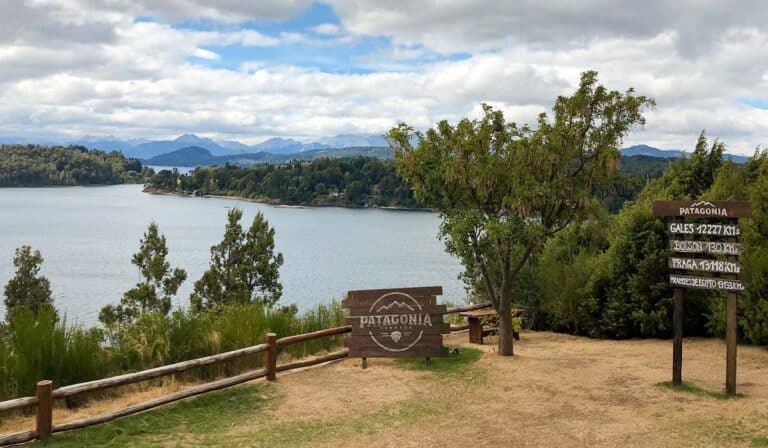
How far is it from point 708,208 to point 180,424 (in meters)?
7.57

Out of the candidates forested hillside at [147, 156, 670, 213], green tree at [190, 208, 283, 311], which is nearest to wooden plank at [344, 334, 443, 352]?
green tree at [190, 208, 283, 311]

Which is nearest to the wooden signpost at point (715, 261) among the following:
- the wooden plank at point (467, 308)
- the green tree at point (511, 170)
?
the green tree at point (511, 170)

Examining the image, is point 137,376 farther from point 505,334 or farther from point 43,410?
point 505,334

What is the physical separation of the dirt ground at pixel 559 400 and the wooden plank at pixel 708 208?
247 centimetres

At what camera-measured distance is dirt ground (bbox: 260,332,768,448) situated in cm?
754

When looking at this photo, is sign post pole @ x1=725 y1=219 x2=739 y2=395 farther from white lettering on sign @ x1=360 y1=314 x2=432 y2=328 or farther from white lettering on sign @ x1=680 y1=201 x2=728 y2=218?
white lettering on sign @ x1=360 y1=314 x2=432 y2=328

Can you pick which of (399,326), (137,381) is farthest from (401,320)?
(137,381)

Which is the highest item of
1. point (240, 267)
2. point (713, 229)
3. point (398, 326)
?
point (713, 229)

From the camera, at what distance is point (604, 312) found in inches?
562

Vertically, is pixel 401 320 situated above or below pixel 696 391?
above

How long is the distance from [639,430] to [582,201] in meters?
4.33

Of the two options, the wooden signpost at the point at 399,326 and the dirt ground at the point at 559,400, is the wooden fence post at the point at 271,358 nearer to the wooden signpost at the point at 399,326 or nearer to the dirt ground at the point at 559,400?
the dirt ground at the point at 559,400

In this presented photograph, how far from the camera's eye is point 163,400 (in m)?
8.59

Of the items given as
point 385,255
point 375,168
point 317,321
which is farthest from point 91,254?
point 375,168
